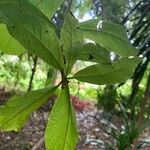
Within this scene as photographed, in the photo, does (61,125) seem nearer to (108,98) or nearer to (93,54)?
(93,54)

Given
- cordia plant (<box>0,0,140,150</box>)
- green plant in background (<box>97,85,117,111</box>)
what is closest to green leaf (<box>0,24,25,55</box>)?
cordia plant (<box>0,0,140,150</box>)

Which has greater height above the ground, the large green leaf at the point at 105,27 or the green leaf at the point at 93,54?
the large green leaf at the point at 105,27

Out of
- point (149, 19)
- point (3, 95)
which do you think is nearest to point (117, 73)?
point (149, 19)

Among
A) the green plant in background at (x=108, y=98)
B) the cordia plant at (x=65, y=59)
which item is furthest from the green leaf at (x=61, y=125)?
the green plant in background at (x=108, y=98)

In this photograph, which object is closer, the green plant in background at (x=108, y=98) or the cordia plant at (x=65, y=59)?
the cordia plant at (x=65, y=59)

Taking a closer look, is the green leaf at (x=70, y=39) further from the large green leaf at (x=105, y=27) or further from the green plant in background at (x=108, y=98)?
the green plant in background at (x=108, y=98)

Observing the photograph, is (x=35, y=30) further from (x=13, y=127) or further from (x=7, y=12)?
(x=13, y=127)
